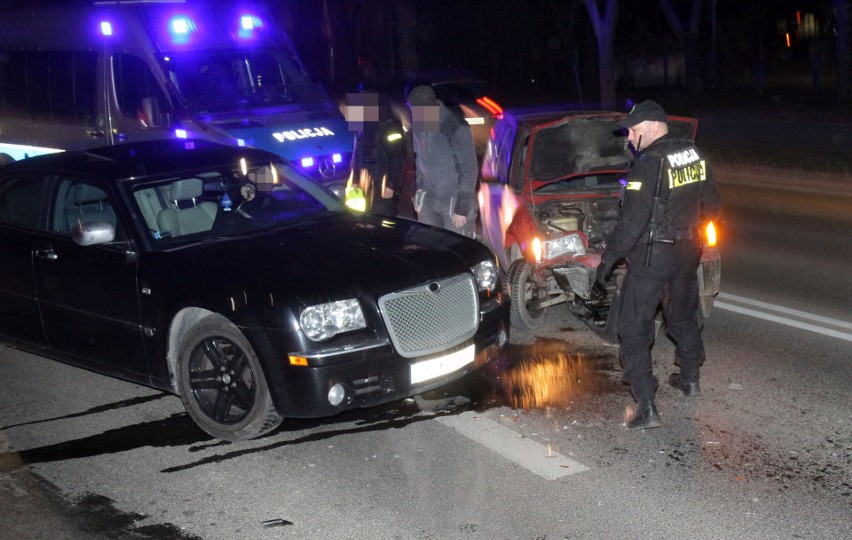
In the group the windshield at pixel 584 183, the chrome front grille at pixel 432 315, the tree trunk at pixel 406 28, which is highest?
the tree trunk at pixel 406 28

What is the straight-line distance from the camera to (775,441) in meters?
5.55

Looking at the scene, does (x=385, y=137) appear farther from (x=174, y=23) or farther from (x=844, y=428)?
(x=844, y=428)

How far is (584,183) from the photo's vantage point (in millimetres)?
8617

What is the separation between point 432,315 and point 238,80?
636 centimetres

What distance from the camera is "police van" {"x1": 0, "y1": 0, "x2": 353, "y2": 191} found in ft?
35.5

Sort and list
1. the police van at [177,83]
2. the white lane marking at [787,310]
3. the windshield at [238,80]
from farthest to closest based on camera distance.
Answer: the windshield at [238,80]
the police van at [177,83]
the white lane marking at [787,310]

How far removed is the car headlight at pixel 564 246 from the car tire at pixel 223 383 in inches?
110

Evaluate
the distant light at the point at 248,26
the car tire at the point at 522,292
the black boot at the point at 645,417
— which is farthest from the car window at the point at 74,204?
the distant light at the point at 248,26

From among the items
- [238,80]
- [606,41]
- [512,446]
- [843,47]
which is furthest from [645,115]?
[843,47]

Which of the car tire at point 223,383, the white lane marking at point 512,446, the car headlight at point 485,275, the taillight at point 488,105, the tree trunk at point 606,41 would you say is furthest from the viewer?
the tree trunk at point 606,41

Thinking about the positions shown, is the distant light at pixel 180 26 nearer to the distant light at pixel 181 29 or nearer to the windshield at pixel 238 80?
the distant light at pixel 181 29

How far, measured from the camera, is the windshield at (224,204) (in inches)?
252

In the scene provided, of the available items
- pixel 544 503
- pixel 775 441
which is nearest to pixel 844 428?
pixel 775 441

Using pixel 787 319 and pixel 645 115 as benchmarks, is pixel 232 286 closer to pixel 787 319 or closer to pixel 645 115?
pixel 645 115
